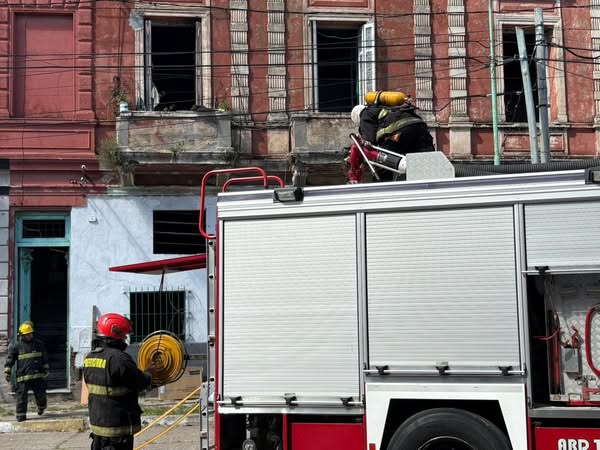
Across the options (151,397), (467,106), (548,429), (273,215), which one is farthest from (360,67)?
(548,429)

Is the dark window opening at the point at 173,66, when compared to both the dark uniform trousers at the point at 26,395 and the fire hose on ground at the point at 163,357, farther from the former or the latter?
the fire hose on ground at the point at 163,357

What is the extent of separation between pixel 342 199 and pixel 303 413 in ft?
5.68

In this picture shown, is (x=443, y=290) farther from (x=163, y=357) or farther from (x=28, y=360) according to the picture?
(x=28, y=360)

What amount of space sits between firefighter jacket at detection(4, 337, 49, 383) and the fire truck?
29.0 feet

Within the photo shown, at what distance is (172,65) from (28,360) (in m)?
7.30

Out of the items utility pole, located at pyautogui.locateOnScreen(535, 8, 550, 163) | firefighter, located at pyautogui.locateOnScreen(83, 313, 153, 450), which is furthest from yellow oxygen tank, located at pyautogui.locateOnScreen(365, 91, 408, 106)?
utility pole, located at pyautogui.locateOnScreen(535, 8, 550, 163)

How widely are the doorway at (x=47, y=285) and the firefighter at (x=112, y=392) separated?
1076 centimetres

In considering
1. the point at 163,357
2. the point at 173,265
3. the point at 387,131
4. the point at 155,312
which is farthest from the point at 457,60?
the point at 163,357

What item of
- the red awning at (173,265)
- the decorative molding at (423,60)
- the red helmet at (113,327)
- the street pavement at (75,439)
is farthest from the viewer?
the decorative molding at (423,60)

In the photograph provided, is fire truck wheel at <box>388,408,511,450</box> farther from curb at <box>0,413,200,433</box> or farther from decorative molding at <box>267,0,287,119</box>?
decorative molding at <box>267,0,287,119</box>

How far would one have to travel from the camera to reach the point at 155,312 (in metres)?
17.1

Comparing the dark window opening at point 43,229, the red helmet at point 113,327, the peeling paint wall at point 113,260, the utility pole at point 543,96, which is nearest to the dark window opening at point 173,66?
the peeling paint wall at point 113,260

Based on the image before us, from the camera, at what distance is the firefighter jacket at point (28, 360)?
14445 mm

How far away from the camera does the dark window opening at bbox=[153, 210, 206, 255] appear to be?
17391mm
